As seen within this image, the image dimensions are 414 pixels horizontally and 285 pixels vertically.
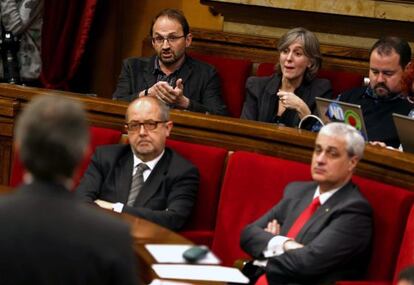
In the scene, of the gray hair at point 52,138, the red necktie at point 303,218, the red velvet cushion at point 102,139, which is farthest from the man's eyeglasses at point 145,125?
the gray hair at point 52,138

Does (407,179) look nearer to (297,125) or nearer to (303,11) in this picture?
(297,125)

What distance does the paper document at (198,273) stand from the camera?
3.26 m

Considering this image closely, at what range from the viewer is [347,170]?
4137 mm

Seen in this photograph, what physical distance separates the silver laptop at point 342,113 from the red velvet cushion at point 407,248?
0.66 metres

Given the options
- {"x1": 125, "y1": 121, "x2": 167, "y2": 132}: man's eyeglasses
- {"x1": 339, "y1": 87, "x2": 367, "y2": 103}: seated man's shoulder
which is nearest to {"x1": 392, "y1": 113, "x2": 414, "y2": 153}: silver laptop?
{"x1": 339, "y1": 87, "x2": 367, "y2": 103}: seated man's shoulder

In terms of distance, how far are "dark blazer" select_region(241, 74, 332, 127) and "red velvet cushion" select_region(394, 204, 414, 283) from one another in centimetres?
136

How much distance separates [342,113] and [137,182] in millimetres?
924

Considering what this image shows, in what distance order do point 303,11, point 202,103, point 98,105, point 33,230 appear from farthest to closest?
point 303,11 < point 202,103 < point 98,105 < point 33,230

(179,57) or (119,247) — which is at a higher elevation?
(179,57)

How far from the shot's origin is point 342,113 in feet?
15.3

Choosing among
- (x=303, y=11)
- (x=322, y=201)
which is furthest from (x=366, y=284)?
(x=303, y=11)

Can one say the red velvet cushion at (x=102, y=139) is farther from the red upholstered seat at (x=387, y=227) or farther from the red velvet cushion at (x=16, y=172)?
the red upholstered seat at (x=387, y=227)

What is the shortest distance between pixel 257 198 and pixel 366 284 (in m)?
0.82

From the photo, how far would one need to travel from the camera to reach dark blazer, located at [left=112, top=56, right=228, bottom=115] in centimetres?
566
